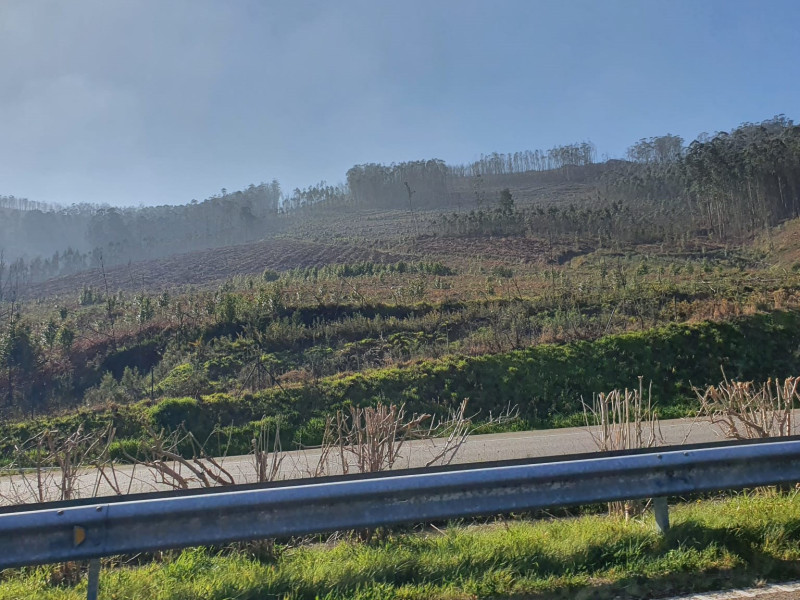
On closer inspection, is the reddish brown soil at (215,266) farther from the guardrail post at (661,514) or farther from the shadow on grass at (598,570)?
the shadow on grass at (598,570)

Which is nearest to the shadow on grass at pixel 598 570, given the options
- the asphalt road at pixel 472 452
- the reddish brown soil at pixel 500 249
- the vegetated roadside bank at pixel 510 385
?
the asphalt road at pixel 472 452

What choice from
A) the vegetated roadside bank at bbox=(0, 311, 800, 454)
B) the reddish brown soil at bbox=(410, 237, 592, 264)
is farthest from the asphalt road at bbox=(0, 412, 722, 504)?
the reddish brown soil at bbox=(410, 237, 592, 264)

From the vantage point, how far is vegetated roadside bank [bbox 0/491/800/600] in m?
3.68

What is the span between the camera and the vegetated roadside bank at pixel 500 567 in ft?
12.1

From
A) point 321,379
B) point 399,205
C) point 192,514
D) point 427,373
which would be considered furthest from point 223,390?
point 399,205

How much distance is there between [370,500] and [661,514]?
2114 millimetres

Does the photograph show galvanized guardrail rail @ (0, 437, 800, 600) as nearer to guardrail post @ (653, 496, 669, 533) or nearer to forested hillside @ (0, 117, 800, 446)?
guardrail post @ (653, 496, 669, 533)

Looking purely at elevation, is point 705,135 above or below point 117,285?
above

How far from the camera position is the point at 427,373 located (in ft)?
52.1

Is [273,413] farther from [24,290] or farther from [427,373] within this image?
[24,290]

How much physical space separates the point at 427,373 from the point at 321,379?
9.21ft

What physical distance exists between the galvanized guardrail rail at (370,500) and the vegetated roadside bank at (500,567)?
0.34 m

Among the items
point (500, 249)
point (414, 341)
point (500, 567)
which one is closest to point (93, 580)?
point (500, 567)

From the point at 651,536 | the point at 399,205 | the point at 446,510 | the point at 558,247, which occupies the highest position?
the point at 399,205
